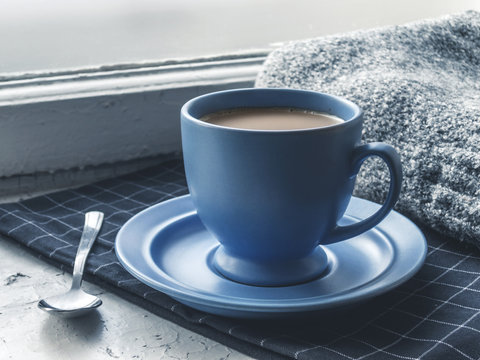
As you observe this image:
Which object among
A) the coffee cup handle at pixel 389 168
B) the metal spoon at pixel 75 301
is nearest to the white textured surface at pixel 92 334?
the metal spoon at pixel 75 301

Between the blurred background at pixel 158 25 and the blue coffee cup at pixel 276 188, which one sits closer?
the blue coffee cup at pixel 276 188

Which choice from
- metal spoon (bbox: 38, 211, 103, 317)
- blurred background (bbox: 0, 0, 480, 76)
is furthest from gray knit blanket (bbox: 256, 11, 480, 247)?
metal spoon (bbox: 38, 211, 103, 317)

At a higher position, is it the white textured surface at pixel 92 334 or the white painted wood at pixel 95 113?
the white painted wood at pixel 95 113

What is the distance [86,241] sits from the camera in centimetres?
60

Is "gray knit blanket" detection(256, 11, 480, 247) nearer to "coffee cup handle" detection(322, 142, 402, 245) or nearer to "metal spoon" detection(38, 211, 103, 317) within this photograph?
"coffee cup handle" detection(322, 142, 402, 245)

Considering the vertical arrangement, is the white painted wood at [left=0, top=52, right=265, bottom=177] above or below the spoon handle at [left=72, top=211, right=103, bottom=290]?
above

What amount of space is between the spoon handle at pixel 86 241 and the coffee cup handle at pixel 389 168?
0.21 metres

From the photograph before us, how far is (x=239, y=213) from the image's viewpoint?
1.58 ft

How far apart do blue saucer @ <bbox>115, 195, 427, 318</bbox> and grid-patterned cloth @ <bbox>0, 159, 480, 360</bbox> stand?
0.8 inches

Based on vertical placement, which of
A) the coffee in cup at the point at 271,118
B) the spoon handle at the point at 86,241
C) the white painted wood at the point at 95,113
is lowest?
the spoon handle at the point at 86,241

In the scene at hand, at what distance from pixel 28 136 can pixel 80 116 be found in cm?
6

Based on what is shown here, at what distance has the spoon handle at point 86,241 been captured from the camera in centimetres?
53

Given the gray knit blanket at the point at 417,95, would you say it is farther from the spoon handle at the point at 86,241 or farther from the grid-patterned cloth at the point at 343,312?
the spoon handle at the point at 86,241

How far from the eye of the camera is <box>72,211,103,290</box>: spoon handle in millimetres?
534
